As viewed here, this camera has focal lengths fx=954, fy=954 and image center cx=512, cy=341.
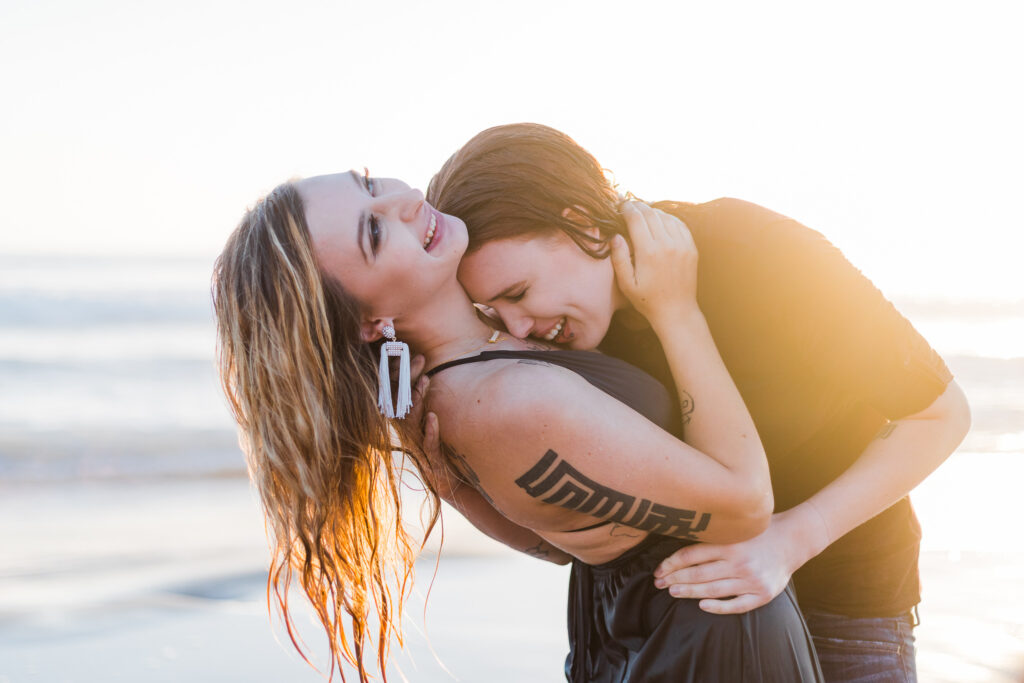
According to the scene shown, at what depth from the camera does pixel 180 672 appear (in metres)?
4.49

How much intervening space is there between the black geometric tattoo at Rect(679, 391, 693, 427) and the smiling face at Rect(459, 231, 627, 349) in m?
0.37

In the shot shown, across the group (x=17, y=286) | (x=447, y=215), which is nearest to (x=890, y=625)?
(x=447, y=215)

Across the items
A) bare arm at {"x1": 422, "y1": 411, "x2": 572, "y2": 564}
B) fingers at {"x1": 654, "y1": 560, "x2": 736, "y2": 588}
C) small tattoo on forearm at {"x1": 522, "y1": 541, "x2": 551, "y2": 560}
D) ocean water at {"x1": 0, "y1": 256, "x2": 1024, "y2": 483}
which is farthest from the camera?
ocean water at {"x1": 0, "y1": 256, "x2": 1024, "y2": 483}

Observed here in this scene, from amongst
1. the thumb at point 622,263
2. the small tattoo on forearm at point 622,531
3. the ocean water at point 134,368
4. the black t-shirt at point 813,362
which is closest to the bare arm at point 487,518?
the small tattoo on forearm at point 622,531

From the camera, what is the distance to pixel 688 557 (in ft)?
7.40

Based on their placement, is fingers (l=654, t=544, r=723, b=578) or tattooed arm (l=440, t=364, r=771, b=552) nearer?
tattooed arm (l=440, t=364, r=771, b=552)

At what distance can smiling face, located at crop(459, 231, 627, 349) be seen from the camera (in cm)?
252

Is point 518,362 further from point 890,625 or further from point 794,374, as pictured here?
point 890,625

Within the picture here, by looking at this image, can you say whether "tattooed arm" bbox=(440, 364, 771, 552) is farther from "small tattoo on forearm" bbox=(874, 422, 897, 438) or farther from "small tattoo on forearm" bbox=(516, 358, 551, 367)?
"small tattoo on forearm" bbox=(874, 422, 897, 438)

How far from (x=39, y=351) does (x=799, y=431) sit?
13.5 meters

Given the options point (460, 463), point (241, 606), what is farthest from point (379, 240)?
point (241, 606)

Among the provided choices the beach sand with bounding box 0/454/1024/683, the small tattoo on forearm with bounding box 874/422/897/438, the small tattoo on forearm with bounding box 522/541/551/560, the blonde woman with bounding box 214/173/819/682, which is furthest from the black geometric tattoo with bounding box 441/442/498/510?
the beach sand with bounding box 0/454/1024/683

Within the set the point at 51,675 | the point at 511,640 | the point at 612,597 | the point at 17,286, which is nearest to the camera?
the point at 612,597

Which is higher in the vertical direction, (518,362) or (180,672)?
(518,362)
